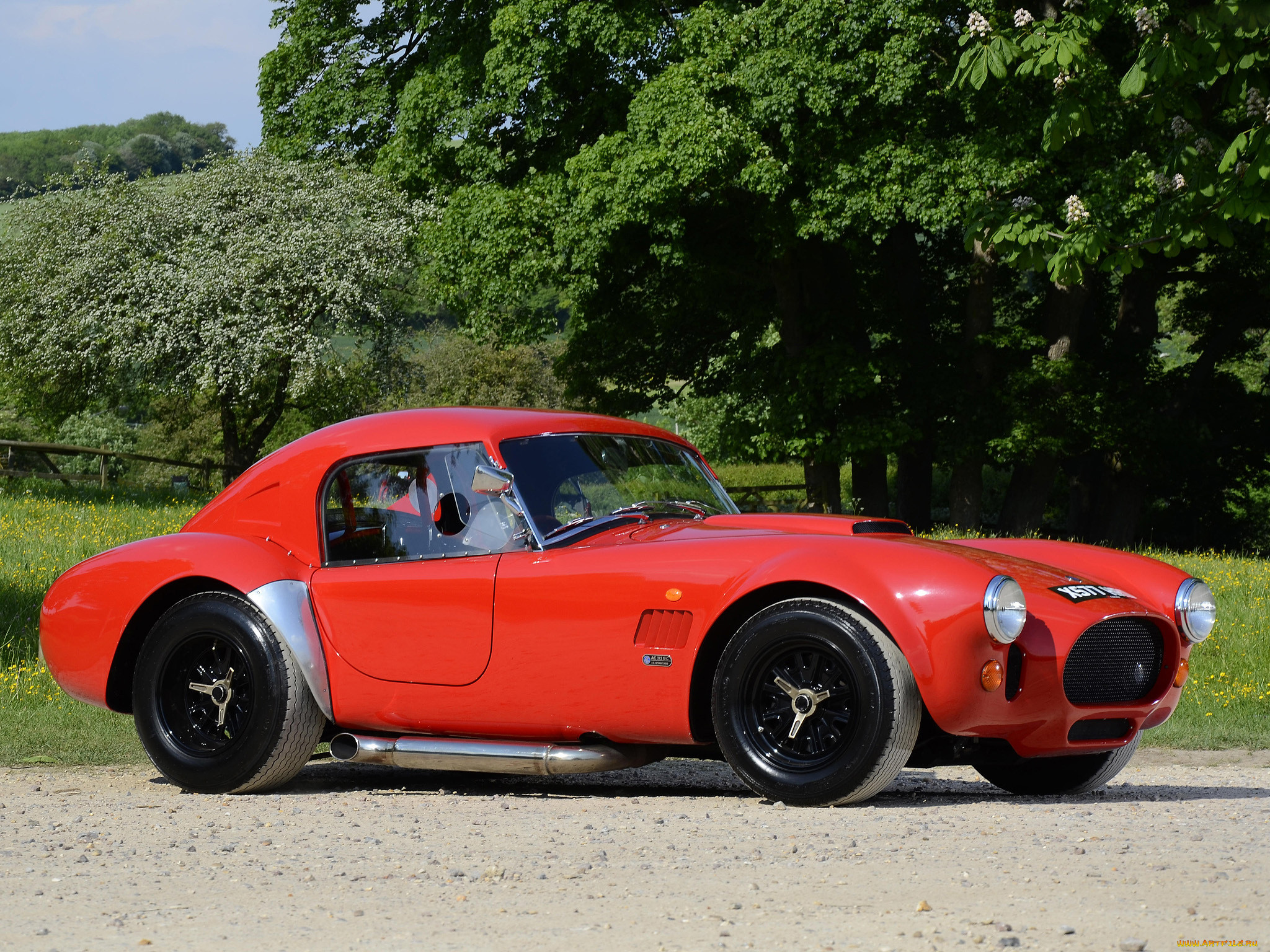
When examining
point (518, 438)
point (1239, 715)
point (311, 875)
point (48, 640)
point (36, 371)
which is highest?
point (36, 371)

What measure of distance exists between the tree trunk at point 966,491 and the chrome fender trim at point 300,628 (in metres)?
17.9

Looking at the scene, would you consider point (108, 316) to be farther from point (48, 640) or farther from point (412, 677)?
point (412, 677)

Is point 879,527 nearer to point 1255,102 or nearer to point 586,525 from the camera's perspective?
point 586,525

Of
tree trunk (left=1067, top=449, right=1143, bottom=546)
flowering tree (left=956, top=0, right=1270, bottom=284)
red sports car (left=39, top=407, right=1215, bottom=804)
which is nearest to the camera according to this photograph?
red sports car (left=39, top=407, right=1215, bottom=804)

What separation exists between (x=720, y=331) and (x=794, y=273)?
332cm

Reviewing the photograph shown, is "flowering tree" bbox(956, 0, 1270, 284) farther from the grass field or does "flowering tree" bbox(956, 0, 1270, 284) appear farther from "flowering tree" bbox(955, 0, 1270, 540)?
the grass field

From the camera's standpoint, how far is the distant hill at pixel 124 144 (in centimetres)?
11719

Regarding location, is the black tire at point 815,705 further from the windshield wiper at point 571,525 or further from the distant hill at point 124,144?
the distant hill at point 124,144

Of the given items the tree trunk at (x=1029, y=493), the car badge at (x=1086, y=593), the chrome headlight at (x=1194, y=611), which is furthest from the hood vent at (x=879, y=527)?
the tree trunk at (x=1029, y=493)

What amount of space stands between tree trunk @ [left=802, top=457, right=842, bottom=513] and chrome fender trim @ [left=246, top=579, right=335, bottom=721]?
17.0 metres

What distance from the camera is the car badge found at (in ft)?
17.1

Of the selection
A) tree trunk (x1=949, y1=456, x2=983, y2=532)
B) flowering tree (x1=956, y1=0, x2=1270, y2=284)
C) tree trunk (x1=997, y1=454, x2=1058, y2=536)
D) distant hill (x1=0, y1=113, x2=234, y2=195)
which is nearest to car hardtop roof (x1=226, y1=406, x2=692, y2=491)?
flowering tree (x1=956, y1=0, x2=1270, y2=284)

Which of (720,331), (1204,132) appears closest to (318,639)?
(1204,132)

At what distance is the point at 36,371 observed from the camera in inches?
1110
